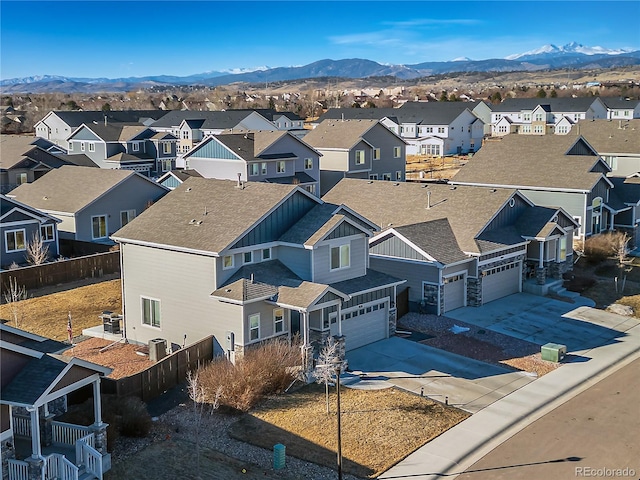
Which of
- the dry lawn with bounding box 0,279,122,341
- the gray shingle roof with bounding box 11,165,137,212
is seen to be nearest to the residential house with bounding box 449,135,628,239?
the gray shingle roof with bounding box 11,165,137,212

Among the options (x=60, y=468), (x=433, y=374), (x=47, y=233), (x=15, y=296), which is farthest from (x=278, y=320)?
(x=47, y=233)

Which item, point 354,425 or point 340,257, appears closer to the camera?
point 354,425

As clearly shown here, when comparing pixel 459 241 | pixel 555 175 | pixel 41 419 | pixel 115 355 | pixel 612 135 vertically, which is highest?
pixel 612 135

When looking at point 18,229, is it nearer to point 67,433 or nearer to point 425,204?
point 425,204

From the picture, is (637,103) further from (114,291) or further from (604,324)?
(114,291)

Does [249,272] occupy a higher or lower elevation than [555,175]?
lower

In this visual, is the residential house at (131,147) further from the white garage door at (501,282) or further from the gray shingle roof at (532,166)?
the white garage door at (501,282)

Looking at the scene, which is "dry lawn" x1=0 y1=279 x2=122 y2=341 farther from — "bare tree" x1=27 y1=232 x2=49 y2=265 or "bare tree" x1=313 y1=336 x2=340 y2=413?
"bare tree" x1=313 y1=336 x2=340 y2=413
